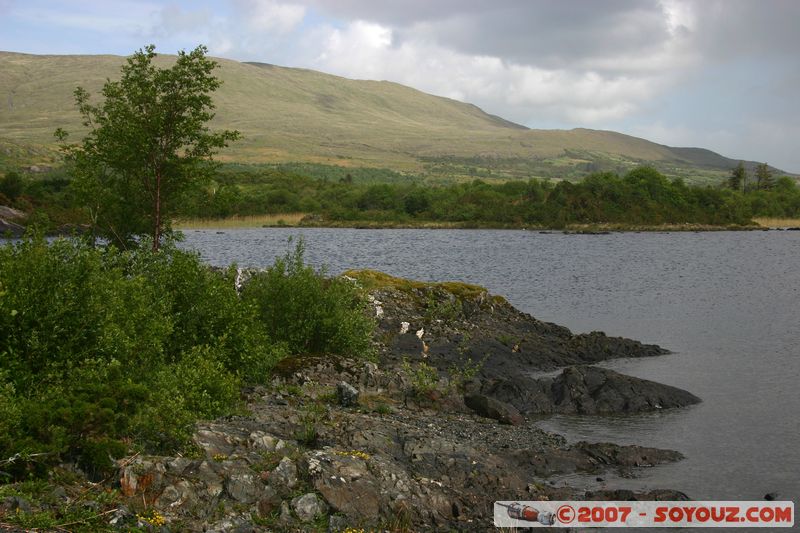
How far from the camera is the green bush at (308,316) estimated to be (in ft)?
84.5

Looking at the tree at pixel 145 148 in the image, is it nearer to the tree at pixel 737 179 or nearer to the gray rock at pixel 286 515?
the gray rock at pixel 286 515

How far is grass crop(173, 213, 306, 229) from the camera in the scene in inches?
5650

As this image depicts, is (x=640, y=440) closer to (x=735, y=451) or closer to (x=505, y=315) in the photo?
(x=735, y=451)

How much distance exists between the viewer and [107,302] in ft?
52.5

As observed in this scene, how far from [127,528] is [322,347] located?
590 inches

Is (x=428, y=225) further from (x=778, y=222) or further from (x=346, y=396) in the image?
(x=346, y=396)

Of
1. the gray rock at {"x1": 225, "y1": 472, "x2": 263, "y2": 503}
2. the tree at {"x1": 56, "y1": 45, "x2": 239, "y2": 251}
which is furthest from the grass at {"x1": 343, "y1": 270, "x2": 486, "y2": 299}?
the gray rock at {"x1": 225, "y1": 472, "x2": 263, "y2": 503}

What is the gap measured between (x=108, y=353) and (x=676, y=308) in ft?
136

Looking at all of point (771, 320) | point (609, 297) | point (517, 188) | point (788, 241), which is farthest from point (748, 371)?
point (517, 188)

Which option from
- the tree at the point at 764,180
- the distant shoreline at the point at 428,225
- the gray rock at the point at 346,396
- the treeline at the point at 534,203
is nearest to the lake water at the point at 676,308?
the gray rock at the point at 346,396

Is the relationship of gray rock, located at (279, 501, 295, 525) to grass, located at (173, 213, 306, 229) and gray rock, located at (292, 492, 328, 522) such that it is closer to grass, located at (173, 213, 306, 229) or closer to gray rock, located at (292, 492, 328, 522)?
gray rock, located at (292, 492, 328, 522)

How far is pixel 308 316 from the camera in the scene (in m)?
25.9

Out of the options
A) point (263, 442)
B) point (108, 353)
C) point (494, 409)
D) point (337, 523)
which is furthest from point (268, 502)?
point (494, 409)

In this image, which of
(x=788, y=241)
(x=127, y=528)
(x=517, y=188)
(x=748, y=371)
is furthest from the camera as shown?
(x=517, y=188)
